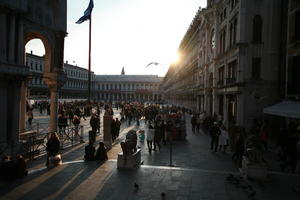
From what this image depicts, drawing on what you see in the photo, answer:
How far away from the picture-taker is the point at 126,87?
143875mm

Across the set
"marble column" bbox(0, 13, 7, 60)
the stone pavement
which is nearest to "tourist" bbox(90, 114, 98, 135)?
the stone pavement

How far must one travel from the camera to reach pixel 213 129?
44.5 ft

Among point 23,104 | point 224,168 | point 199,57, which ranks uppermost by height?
point 199,57

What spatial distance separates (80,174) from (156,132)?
19.1 feet

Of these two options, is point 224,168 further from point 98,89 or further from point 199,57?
point 98,89

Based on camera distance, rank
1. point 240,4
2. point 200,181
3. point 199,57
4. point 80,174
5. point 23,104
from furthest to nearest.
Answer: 1. point 199,57
2. point 240,4
3. point 23,104
4. point 80,174
5. point 200,181

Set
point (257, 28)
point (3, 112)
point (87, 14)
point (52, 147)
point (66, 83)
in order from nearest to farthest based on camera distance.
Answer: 1. point (52, 147)
2. point (3, 112)
3. point (87, 14)
4. point (257, 28)
5. point (66, 83)

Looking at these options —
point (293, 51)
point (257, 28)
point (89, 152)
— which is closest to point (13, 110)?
point (89, 152)

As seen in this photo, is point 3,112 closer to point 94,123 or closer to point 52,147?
point 52,147

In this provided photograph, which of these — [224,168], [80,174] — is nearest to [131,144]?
[80,174]

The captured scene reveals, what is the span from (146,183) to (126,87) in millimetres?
136818

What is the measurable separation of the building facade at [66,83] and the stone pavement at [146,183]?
51364 millimetres

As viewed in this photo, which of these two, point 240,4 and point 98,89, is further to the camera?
point 98,89

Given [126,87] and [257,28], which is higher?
[126,87]
